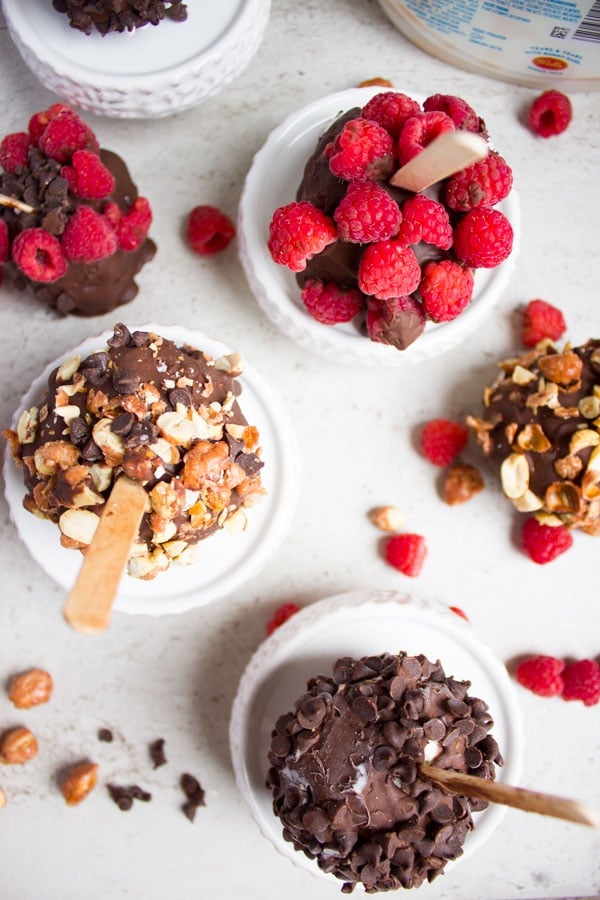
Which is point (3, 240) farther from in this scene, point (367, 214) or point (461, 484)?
point (461, 484)

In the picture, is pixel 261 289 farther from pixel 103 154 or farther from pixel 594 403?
pixel 594 403

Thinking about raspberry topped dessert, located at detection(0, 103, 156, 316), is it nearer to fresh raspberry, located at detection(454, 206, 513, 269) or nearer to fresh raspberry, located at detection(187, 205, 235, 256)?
fresh raspberry, located at detection(187, 205, 235, 256)

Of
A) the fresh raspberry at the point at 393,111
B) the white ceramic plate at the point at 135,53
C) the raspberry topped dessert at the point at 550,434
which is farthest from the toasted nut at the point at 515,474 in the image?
the white ceramic plate at the point at 135,53

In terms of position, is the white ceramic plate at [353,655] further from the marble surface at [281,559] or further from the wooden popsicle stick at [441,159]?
the wooden popsicle stick at [441,159]

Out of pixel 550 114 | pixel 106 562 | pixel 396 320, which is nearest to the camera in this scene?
pixel 106 562

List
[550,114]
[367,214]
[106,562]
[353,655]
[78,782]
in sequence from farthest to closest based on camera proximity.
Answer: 1. [550,114]
2. [78,782]
3. [353,655]
4. [367,214]
5. [106,562]

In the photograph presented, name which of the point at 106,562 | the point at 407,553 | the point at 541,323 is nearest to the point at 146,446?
the point at 106,562
